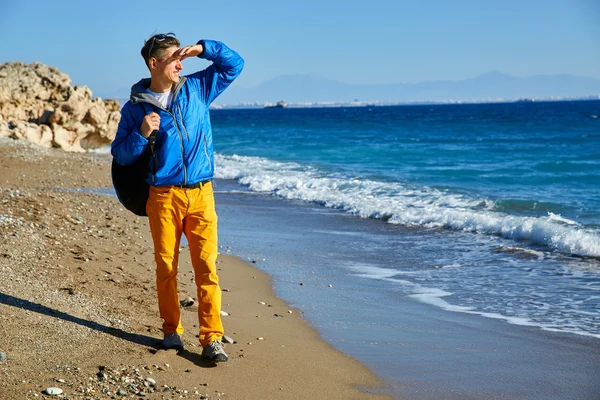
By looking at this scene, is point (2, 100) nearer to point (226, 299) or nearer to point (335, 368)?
point (226, 299)

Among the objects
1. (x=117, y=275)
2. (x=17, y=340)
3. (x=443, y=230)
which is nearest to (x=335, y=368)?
(x=17, y=340)

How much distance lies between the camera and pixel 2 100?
2636 cm

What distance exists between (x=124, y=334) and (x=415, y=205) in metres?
9.98

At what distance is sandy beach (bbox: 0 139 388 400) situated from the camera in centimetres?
411

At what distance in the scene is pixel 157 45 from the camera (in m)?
4.37

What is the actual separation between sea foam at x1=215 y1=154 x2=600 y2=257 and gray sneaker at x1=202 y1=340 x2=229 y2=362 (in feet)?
21.3

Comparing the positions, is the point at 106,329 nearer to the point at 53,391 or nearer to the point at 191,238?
the point at 191,238

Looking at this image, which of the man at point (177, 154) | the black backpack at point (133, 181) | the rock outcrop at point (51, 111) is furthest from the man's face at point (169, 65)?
the rock outcrop at point (51, 111)

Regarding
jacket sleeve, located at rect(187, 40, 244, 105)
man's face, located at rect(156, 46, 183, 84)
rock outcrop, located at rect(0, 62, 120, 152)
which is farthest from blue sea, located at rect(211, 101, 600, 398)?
rock outcrop, located at rect(0, 62, 120, 152)

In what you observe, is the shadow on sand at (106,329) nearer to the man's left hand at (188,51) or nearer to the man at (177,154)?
the man at (177,154)

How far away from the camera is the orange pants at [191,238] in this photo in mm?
4469

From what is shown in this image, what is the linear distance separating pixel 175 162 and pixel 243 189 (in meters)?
13.7

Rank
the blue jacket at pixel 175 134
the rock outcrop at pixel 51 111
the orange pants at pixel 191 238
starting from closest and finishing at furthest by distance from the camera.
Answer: the blue jacket at pixel 175 134, the orange pants at pixel 191 238, the rock outcrop at pixel 51 111

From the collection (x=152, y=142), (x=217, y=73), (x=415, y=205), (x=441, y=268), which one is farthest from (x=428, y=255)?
(x=152, y=142)
